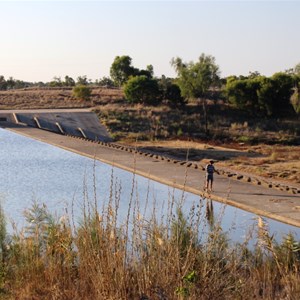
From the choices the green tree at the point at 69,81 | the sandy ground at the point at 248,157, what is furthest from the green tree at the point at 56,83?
the sandy ground at the point at 248,157

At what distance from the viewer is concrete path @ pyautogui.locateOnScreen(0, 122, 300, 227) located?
1500 centimetres

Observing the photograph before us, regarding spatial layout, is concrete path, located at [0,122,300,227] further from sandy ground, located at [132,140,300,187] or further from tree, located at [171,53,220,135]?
tree, located at [171,53,220,135]

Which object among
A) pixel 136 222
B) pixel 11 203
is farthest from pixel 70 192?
pixel 136 222

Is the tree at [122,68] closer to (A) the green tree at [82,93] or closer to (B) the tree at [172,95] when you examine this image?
(A) the green tree at [82,93]

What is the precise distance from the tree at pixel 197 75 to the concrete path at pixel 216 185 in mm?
14878

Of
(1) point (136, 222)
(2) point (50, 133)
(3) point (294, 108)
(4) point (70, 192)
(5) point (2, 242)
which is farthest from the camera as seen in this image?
(3) point (294, 108)

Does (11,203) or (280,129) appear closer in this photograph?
(11,203)

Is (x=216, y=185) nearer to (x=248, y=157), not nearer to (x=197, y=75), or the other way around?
(x=248, y=157)

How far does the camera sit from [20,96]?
5938cm

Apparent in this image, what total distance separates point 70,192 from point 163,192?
9.44 ft

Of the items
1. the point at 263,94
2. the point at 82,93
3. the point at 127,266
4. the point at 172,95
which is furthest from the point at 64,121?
the point at 127,266

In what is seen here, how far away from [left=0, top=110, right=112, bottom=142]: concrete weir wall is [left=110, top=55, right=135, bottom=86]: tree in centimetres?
2343

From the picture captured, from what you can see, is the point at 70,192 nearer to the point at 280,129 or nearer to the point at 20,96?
the point at 280,129

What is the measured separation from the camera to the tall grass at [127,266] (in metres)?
5.65
